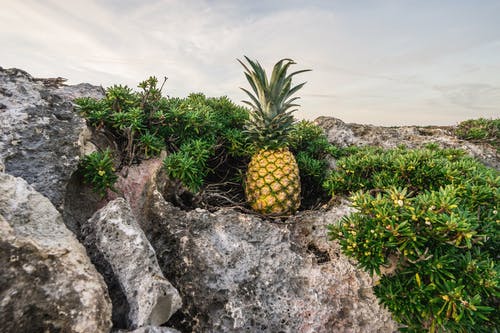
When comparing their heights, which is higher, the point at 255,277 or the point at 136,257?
the point at 136,257

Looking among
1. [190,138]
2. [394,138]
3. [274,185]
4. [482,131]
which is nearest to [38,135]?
[190,138]

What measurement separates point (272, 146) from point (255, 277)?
84.8 inches

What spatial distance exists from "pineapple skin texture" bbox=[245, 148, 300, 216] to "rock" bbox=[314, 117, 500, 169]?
3.37 meters

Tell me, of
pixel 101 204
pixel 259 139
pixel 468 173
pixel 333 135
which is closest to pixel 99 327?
pixel 101 204

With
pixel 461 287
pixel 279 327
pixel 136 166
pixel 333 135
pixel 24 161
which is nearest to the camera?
pixel 461 287

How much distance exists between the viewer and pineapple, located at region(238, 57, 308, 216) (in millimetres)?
4391

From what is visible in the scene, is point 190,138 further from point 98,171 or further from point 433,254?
point 433,254

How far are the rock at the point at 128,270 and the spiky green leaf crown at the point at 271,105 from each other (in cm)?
256

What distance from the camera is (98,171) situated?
3.66m

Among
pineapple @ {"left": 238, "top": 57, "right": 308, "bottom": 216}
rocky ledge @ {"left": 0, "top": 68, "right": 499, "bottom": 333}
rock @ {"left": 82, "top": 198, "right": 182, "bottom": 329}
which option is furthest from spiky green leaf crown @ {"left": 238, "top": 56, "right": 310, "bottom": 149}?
rock @ {"left": 82, "top": 198, "right": 182, "bottom": 329}

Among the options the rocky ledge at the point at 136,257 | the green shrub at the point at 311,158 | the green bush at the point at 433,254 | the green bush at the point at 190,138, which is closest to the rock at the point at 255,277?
the rocky ledge at the point at 136,257

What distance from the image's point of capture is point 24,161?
11.1ft

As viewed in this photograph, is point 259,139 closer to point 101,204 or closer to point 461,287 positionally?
point 101,204

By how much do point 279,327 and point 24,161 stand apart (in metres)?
3.46
